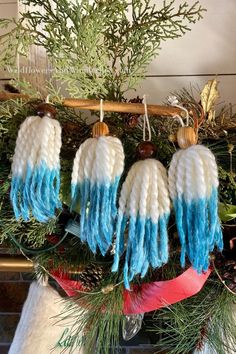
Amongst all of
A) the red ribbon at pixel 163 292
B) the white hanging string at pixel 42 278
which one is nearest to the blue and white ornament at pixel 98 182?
the red ribbon at pixel 163 292

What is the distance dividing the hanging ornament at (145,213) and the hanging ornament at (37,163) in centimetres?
9

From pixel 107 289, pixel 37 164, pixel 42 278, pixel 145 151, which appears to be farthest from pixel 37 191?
pixel 42 278

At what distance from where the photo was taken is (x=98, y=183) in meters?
0.54

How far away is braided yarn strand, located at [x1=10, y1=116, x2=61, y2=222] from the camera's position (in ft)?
1.80

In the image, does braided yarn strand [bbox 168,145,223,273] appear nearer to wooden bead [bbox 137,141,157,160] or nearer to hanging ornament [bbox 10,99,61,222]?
wooden bead [bbox 137,141,157,160]

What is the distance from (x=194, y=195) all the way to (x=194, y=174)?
2 centimetres

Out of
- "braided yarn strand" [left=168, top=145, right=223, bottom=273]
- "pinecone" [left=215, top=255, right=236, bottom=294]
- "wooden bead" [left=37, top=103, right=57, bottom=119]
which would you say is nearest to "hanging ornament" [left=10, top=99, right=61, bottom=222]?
"wooden bead" [left=37, top=103, right=57, bottom=119]

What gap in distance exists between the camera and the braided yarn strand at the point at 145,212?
1.73 feet

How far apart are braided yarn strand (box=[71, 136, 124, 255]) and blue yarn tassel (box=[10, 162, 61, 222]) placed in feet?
0.09

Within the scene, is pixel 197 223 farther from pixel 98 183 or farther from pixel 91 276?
pixel 91 276

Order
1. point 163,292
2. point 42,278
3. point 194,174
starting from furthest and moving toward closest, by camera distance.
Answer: point 42,278
point 163,292
point 194,174

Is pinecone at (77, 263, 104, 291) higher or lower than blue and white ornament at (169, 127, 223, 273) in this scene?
lower

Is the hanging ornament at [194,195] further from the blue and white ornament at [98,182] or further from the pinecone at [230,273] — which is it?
the pinecone at [230,273]

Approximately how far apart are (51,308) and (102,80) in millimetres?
435
